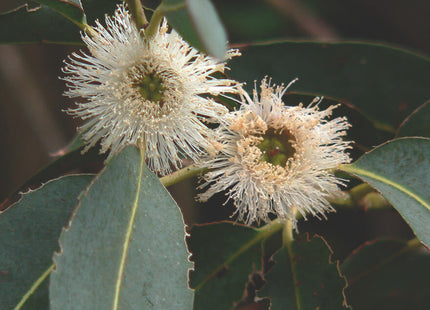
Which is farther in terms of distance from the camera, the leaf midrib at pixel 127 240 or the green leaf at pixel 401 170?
the green leaf at pixel 401 170

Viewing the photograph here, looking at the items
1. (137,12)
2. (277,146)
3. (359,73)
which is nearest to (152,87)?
(137,12)

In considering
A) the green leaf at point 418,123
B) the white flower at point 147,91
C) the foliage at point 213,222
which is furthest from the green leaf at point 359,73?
the white flower at point 147,91

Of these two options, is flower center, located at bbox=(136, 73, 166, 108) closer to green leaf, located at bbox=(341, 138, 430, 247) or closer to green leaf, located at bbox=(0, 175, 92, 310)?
green leaf, located at bbox=(0, 175, 92, 310)

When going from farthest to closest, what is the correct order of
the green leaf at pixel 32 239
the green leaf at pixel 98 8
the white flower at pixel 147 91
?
the green leaf at pixel 98 8 → the white flower at pixel 147 91 → the green leaf at pixel 32 239

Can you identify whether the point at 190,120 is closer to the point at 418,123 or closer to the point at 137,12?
the point at 137,12

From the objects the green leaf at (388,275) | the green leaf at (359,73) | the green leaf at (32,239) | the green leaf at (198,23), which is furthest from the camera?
the green leaf at (388,275)

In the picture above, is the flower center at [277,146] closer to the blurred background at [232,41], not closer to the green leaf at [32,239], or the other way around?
the green leaf at [32,239]

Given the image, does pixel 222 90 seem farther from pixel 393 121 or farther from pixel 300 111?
pixel 393 121
